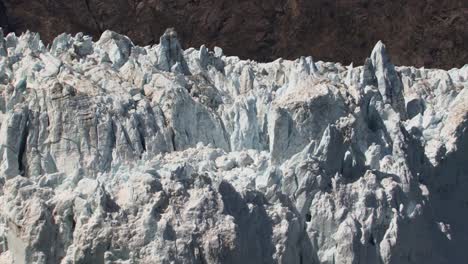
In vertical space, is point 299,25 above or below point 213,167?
above

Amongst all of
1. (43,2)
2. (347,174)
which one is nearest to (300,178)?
(347,174)

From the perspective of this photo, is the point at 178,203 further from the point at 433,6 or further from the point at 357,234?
the point at 433,6

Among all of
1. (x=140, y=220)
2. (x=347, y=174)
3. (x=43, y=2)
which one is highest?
(x=43, y=2)

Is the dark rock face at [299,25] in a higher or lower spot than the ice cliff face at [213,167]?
higher

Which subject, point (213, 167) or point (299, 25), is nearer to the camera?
point (213, 167)
